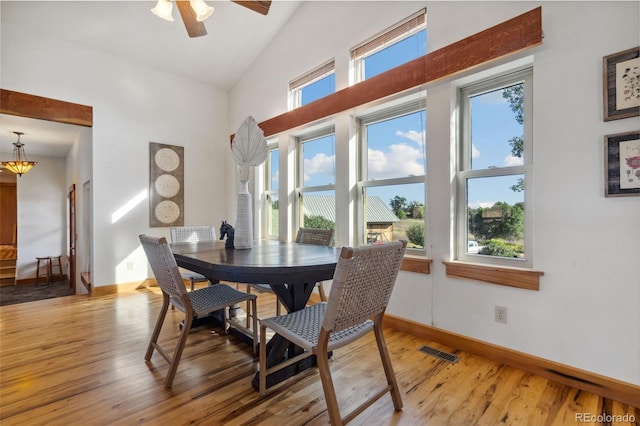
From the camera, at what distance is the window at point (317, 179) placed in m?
3.52

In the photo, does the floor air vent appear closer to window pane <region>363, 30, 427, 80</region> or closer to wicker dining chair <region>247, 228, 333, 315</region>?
wicker dining chair <region>247, 228, 333, 315</region>

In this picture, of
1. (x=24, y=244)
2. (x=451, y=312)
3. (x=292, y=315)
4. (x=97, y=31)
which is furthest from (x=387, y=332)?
(x=24, y=244)

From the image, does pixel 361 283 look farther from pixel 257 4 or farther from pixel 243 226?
pixel 257 4

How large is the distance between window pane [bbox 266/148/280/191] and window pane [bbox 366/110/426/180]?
5.42ft

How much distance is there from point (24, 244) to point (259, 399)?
24.8 feet

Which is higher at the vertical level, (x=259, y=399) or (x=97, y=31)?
(x=97, y=31)

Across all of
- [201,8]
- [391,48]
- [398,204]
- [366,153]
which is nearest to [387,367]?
[398,204]

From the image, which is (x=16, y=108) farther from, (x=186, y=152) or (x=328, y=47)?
(x=328, y=47)

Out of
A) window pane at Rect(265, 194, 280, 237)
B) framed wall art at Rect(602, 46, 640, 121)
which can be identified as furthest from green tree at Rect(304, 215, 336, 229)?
framed wall art at Rect(602, 46, 640, 121)

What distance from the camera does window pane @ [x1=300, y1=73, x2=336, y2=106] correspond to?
3.43m

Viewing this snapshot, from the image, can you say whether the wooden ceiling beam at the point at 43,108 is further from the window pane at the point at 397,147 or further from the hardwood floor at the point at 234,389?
the window pane at the point at 397,147

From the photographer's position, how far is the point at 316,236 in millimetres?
2807

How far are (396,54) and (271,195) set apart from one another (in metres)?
2.50

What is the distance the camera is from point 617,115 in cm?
163
